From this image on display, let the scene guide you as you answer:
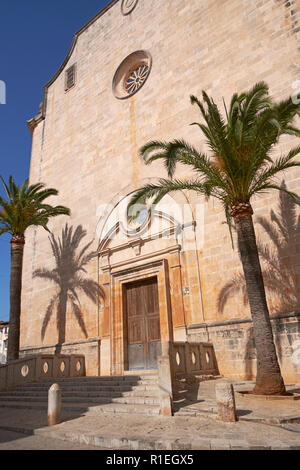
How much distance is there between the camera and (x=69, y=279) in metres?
16.0

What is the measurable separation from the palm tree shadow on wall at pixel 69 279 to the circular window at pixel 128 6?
37.1ft

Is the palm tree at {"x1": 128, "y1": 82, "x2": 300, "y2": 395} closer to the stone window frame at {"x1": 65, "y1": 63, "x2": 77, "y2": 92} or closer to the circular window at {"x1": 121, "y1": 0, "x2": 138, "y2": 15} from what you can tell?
the circular window at {"x1": 121, "y1": 0, "x2": 138, "y2": 15}

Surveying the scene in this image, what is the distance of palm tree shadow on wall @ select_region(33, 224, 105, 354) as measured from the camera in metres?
15.0

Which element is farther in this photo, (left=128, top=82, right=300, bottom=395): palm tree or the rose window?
the rose window

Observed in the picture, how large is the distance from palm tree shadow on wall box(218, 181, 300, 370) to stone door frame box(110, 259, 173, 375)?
2167mm

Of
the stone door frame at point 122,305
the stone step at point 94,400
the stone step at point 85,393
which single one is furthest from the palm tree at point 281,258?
the stone step at point 94,400

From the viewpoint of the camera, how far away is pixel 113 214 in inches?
593

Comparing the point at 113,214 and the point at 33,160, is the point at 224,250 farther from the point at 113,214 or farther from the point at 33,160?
the point at 33,160

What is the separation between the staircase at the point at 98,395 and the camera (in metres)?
7.87

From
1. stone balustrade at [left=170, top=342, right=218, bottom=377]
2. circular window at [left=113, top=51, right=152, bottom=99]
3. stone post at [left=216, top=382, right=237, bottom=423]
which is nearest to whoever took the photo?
stone post at [left=216, top=382, right=237, bottom=423]

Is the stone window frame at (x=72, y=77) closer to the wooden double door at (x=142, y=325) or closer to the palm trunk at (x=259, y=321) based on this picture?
the wooden double door at (x=142, y=325)

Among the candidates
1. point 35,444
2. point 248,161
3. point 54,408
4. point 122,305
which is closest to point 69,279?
point 122,305

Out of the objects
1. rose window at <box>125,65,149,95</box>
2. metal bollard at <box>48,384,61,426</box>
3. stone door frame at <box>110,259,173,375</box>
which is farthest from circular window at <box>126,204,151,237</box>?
metal bollard at <box>48,384,61,426</box>
